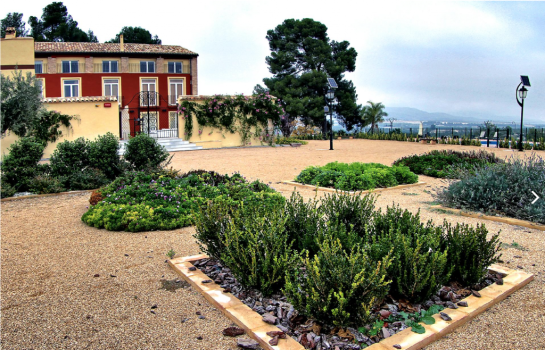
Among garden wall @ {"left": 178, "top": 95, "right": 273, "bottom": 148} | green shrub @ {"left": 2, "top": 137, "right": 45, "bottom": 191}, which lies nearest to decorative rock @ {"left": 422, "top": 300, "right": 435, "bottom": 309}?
green shrub @ {"left": 2, "top": 137, "right": 45, "bottom": 191}

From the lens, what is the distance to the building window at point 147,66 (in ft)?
113

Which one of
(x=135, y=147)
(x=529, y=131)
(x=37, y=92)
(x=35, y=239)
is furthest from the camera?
(x=529, y=131)

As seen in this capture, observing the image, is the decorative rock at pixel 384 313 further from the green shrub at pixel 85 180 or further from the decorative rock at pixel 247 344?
the green shrub at pixel 85 180

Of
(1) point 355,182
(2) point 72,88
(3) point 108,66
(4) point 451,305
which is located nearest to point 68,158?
(1) point 355,182

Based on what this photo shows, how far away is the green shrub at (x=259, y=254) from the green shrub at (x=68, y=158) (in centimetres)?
637

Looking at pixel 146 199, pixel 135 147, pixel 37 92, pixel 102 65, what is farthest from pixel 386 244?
pixel 102 65

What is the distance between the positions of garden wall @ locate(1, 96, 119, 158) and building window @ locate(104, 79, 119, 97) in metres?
17.0

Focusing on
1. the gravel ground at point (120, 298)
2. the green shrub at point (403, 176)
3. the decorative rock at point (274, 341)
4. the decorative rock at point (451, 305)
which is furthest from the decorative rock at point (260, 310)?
the green shrub at point (403, 176)

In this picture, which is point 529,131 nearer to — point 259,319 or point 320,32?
point 320,32

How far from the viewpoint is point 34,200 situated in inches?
309

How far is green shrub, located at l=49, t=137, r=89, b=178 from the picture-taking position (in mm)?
8789

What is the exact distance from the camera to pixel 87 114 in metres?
17.4

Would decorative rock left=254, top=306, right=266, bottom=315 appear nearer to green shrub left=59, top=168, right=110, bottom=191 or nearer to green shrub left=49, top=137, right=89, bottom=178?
green shrub left=59, top=168, right=110, bottom=191

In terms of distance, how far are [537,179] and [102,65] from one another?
3351 cm
